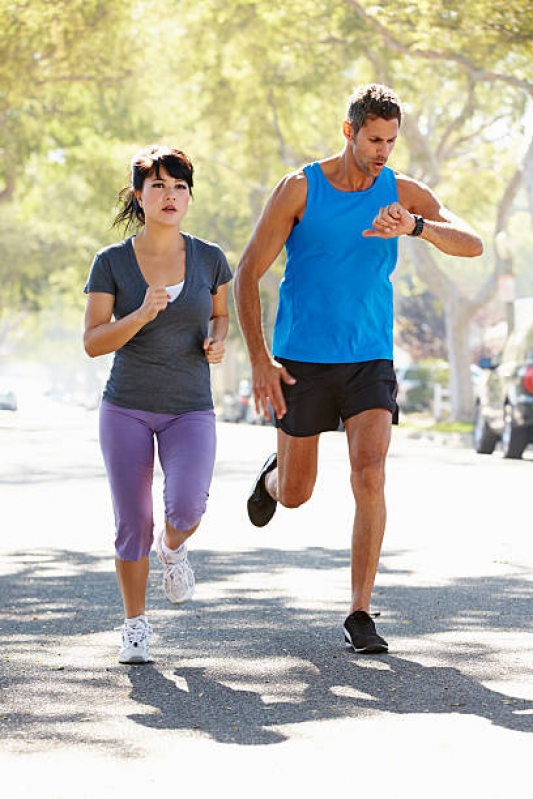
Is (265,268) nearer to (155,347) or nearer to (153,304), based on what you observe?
(155,347)

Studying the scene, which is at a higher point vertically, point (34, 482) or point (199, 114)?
point (199, 114)

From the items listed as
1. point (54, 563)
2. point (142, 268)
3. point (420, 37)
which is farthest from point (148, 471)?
point (420, 37)

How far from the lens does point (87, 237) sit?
5469 cm

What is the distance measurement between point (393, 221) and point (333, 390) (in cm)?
95

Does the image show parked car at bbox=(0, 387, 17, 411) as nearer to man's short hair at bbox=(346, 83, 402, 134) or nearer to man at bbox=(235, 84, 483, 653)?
man at bbox=(235, 84, 483, 653)

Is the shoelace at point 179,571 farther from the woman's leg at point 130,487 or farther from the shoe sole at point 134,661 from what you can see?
the shoe sole at point 134,661

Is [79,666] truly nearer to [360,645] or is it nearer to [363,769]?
[360,645]

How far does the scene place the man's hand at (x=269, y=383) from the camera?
6.30m

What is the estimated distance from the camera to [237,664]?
238 inches

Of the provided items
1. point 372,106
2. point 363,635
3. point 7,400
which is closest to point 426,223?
point 372,106

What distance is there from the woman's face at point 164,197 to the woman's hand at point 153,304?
430mm

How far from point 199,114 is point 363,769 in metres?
34.3

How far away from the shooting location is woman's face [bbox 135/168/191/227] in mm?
6078

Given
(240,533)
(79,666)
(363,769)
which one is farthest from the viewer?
(240,533)
